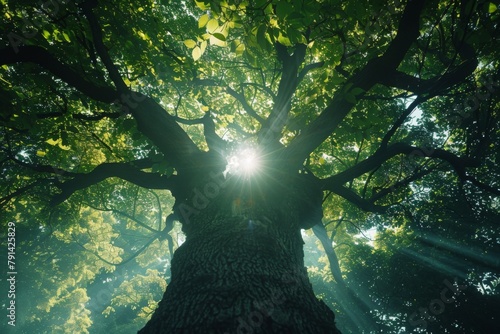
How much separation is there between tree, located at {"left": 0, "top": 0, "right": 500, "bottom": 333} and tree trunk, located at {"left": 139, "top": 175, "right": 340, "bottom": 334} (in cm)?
2

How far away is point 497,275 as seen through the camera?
28.5 feet

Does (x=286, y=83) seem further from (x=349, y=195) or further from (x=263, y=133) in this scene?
(x=349, y=195)

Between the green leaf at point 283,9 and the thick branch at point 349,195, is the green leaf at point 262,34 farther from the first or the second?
the thick branch at point 349,195

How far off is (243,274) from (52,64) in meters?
3.93

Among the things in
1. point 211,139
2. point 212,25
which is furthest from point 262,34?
point 211,139

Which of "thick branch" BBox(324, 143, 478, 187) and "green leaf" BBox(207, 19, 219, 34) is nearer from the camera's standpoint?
"green leaf" BBox(207, 19, 219, 34)

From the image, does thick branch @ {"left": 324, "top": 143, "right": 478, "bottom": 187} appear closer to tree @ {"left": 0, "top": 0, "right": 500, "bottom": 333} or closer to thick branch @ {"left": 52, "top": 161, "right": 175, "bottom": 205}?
tree @ {"left": 0, "top": 0, "right": 500, "bottom": 333}

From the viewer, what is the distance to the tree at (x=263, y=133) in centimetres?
238

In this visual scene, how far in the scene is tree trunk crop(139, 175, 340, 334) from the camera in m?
1.80

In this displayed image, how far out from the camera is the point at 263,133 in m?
4.74

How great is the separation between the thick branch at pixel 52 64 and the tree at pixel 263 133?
19mm

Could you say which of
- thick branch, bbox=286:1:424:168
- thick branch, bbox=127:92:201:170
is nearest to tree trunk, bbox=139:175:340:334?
thick branch, bbox=286:1:424:168

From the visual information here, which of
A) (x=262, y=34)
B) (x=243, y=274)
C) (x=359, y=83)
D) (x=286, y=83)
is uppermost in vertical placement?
(x=286, y=83)

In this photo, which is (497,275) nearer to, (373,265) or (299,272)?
(373,265)
